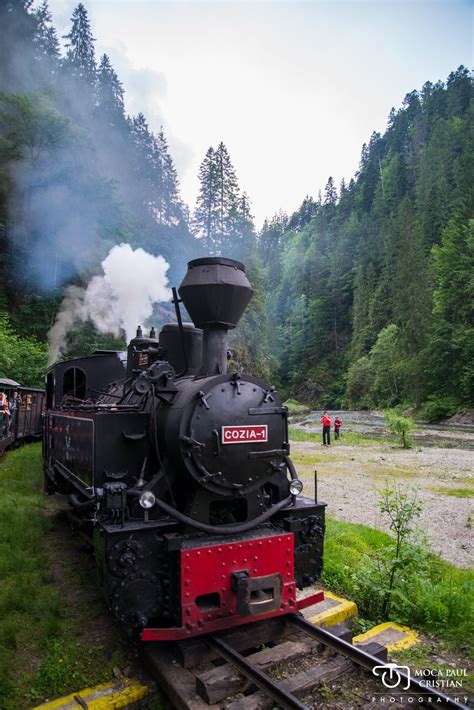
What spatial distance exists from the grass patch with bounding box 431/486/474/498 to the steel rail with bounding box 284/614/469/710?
816 centimetres

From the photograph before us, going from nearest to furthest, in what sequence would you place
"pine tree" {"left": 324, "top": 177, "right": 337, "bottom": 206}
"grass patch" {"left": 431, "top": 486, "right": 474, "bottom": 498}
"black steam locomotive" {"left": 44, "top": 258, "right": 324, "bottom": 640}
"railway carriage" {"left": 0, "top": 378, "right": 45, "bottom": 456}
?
"black steam locomotive" {"left": 44, "top": 258, "right": 324, "bottom": 640}, "grass patch" {"left": 431, "top": 486, "right": 474, "bottom": 498}, "railway carriage" {"left": 0, "top": 378, "right": 45, "bottom": 456}, "pine tree" {"left": 324, "top": 177, "right": 337, "bottom": 206}

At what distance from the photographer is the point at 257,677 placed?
365 centimetres

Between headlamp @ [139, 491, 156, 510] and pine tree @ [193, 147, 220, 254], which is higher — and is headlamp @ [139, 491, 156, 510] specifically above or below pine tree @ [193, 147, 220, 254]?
below

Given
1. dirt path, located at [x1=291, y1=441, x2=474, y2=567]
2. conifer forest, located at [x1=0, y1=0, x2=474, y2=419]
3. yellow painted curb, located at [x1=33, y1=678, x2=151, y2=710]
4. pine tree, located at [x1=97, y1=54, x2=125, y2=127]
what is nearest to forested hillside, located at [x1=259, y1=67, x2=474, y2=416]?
conifer forest, located at [x1=0, y1=0, x2=474, y2=419]

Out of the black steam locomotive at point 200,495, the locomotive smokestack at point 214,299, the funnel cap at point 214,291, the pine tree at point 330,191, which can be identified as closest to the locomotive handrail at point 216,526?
the black steam locomotive at point 200,495

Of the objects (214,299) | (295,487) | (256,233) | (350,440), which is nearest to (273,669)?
(295,487)

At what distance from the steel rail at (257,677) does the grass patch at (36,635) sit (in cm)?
88

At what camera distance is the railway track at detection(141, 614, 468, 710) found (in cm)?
348

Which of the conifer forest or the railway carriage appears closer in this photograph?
the railway carriage

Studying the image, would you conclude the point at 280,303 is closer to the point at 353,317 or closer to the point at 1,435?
the point at 353,317

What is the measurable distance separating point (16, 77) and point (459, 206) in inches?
1630

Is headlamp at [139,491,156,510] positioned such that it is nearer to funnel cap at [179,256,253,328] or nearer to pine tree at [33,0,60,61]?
funnel cap at [179,256,253,328]

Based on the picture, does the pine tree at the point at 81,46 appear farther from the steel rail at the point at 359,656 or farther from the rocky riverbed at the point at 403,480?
Answer: the steel rail at the point at 359,656

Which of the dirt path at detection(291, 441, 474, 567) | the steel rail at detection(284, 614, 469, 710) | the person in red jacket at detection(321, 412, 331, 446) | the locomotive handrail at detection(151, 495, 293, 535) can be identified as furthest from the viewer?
the person in red jacket at detection(321, 412, 331, 446)
